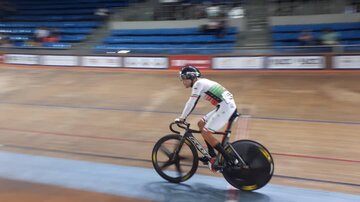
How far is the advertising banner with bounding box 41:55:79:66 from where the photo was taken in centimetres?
1386

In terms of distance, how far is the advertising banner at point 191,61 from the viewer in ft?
40.0

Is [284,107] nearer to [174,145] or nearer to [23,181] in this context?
[174,145]

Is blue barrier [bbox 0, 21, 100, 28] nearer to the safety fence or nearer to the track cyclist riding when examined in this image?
the safety fence

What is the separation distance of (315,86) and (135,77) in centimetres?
514

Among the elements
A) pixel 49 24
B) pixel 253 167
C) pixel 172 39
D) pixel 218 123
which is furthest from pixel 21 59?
pixel 253 167

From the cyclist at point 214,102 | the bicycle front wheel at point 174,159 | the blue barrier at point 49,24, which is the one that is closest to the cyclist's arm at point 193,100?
the cyclist at point 214,102

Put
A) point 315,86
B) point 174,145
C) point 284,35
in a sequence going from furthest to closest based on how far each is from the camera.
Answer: point 284,35, point 315,86, point 174,145

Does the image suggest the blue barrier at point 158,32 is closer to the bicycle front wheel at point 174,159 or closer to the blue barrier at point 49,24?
the blue barrier at point 49,24

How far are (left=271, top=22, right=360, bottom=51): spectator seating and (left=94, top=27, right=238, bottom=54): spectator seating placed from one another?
5.12 ft

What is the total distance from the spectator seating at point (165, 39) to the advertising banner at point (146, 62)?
71cm

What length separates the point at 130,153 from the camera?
5.93 meters

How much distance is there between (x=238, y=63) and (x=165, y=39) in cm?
499

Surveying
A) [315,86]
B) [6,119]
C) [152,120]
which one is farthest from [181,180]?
[315,86]

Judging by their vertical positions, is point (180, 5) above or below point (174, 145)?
above
